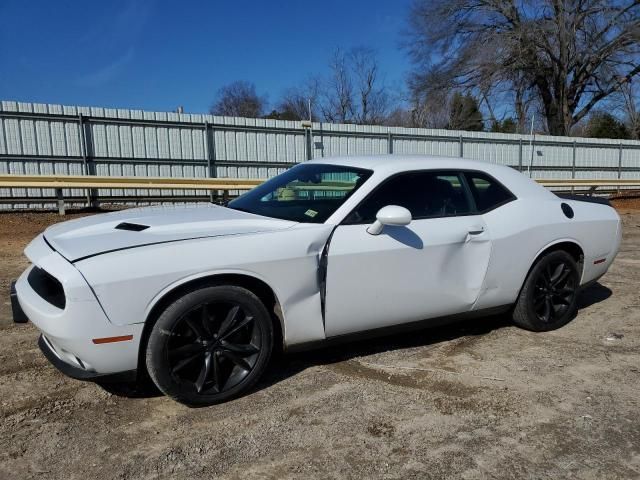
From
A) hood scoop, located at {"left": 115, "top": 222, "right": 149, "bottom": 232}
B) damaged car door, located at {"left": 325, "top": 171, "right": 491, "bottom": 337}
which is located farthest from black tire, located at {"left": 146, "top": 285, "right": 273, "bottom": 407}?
hood scoop, located at {"left": 115, "top": 222, "right": 149, "bottom": 232}

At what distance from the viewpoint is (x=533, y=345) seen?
13.5 feet

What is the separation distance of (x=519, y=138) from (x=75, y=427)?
20.8 m

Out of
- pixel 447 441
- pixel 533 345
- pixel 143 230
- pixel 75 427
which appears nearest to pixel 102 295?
pixel 143 230

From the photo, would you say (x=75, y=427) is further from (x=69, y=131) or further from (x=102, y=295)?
(x=69, y=131)

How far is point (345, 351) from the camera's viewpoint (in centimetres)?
394

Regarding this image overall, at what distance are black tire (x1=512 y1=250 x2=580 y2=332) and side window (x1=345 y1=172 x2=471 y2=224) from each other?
35.7 inches

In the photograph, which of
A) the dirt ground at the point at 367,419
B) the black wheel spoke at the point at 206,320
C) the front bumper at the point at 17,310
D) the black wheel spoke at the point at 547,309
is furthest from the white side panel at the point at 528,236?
the front bumper at the point at 17,310

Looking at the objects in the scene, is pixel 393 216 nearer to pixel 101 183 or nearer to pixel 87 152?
pixel 101 183

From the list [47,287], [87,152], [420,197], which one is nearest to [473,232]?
[420,197]

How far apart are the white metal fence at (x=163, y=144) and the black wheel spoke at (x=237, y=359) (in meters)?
11.2

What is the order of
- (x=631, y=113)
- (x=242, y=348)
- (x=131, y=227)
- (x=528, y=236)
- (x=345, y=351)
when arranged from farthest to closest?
(x=631, y=113), (x=528, y=236), (x=345, y=351), (x=131, y=227), (x=242, y=348)

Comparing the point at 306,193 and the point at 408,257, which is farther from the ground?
the point at 306,193

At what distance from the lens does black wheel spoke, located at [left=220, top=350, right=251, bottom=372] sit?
3.04m

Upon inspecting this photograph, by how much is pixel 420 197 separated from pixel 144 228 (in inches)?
75.9
